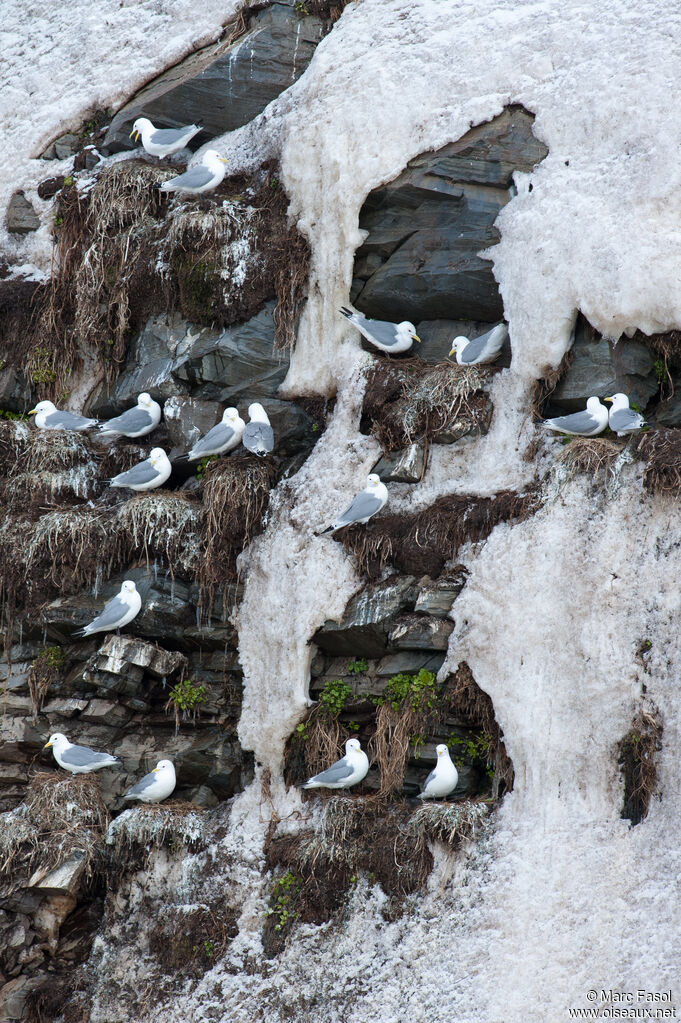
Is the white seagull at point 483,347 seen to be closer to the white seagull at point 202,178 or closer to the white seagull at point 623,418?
the white seagull at point 623,418

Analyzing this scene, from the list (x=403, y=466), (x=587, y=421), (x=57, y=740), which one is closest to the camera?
(x=587, y=421)

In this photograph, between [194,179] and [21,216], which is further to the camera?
[21,216]

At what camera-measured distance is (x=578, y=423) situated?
9.33 m

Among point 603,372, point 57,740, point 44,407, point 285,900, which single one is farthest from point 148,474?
point 603,372

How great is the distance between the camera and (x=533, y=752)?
8641 millimetres

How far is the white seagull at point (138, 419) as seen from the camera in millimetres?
11016

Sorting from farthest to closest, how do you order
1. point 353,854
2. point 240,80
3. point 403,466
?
point 240,80
point 403,466
point 353,854

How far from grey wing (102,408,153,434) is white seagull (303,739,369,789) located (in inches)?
158

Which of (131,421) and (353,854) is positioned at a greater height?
(131,421)

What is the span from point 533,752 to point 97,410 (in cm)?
607

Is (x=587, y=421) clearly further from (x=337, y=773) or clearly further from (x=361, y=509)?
(x=337, y=773)

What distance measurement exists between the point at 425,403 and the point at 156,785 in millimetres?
4205

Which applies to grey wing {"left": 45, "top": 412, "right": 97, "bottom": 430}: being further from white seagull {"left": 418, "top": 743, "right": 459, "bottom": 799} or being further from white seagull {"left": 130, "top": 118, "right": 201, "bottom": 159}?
white seagull {"left": 418, "top": 743, "right": 459, "bottom": 799}

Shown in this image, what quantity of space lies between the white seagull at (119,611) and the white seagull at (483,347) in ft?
12.2
